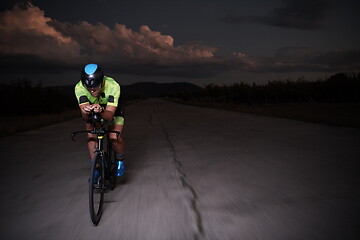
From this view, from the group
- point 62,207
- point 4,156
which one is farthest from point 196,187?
point 4,156

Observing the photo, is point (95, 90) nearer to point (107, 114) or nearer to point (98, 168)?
point (107, 114)

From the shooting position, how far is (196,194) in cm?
439

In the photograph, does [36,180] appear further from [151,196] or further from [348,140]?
[348,140]

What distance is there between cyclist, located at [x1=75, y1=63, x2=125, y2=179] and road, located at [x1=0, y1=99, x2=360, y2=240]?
71 centimetres

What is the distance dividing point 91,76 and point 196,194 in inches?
85.9

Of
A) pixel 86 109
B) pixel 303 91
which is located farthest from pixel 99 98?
pixel 303 91

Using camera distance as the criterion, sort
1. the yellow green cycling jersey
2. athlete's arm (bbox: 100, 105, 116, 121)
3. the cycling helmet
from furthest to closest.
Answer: the yellow green cycling jersey
athlete's arm (bbox: 100, 105, 116, 121)
the cycling helmet

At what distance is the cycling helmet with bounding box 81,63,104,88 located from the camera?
3.52 meters

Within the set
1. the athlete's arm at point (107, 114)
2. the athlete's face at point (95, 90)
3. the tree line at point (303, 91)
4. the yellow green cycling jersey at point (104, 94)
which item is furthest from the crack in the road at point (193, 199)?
the tree line at point (303, 91)

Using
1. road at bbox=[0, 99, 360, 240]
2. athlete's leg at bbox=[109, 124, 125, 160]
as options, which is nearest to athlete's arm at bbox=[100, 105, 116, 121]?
athlete's leg at bbox=[109, 124, 125, 160]

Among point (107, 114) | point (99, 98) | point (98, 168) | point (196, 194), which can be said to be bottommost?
point (196, 194)

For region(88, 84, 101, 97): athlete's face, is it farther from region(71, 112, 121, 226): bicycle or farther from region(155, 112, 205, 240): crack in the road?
region(155, 112, 205, 240): crack in the road

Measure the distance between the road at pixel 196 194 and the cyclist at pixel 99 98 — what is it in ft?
2.32

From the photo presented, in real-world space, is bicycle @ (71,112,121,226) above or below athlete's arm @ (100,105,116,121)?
below
